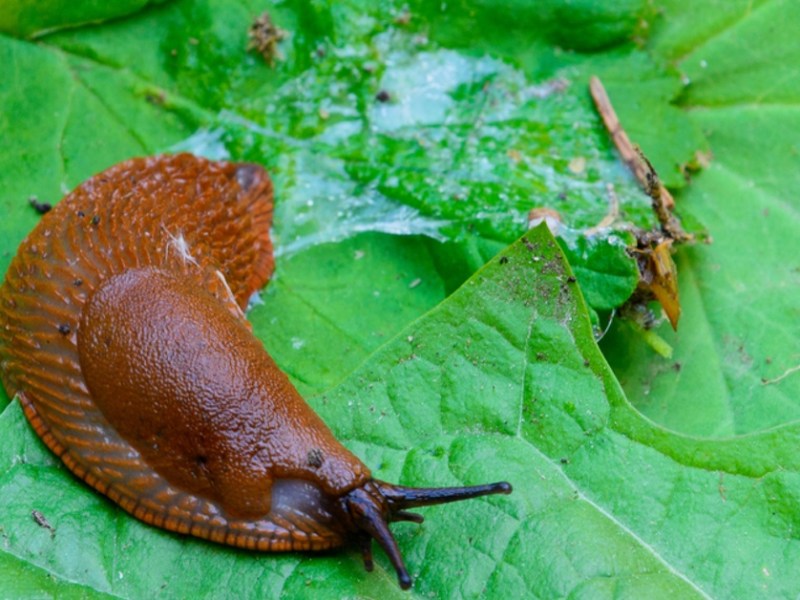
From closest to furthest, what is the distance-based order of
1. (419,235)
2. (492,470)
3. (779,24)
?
(492,470) → (419,235) → (779,24)

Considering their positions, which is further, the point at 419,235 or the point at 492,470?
the point at 419,235

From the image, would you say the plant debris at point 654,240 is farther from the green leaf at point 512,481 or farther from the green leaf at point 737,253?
the green leaf at point 512,481

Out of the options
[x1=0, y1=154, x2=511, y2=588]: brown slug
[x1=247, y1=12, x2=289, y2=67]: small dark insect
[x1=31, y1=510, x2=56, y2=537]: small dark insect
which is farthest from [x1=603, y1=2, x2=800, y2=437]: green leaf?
[x1=31, y1=510, x2=56, y2=537]: small dark insect

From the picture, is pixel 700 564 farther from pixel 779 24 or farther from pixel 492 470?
pixel 779 24

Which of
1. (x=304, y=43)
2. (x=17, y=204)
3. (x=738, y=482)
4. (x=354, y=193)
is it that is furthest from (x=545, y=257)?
(x=17, y=204)

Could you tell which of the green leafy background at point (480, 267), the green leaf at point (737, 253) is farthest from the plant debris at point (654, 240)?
the green leaf at point (737, 253)

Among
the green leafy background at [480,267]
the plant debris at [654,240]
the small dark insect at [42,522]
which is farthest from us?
the plant debris at [654,240]

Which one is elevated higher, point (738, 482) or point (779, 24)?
point (779, 24)
